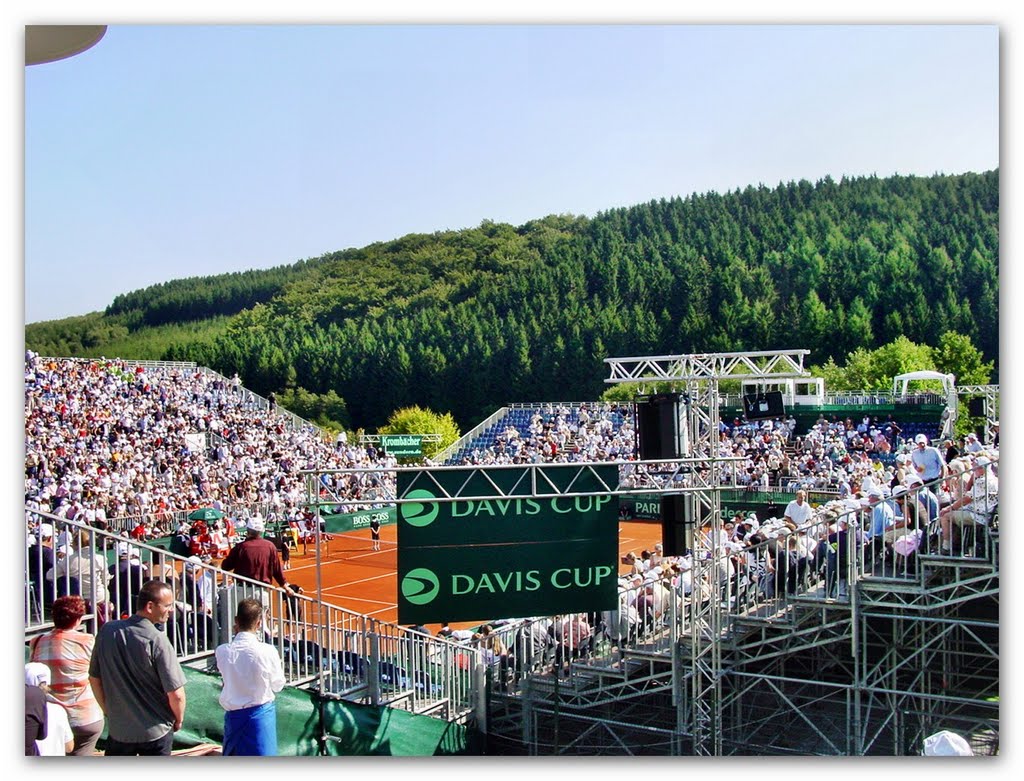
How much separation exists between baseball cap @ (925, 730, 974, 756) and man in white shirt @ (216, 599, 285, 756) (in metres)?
3.80

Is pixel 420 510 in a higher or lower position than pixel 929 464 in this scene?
lower

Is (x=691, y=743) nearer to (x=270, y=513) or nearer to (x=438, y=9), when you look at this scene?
(x=438, y=9)

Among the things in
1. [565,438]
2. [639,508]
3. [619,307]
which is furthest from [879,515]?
[619,307]

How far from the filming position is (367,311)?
6762 cm

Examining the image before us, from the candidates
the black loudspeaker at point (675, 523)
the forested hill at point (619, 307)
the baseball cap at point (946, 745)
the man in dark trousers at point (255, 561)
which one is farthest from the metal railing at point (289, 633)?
the forested hill at point (619, 307)

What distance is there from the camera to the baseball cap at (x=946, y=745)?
5945mm

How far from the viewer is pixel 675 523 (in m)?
7.75

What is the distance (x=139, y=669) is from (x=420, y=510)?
2.48 meters

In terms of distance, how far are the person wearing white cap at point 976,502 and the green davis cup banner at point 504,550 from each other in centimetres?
246

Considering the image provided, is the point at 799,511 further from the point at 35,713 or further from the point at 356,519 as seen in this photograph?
the point at 356,519

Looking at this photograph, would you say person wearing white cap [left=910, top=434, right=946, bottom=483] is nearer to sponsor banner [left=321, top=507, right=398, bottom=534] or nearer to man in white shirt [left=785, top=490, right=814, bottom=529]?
man in white shirt [left=785, top=490, right=814, bottom=529]

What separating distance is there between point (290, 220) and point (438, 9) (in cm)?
2468

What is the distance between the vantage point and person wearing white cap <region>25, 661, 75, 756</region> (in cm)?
478

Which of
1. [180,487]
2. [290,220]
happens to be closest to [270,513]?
[180,487]
